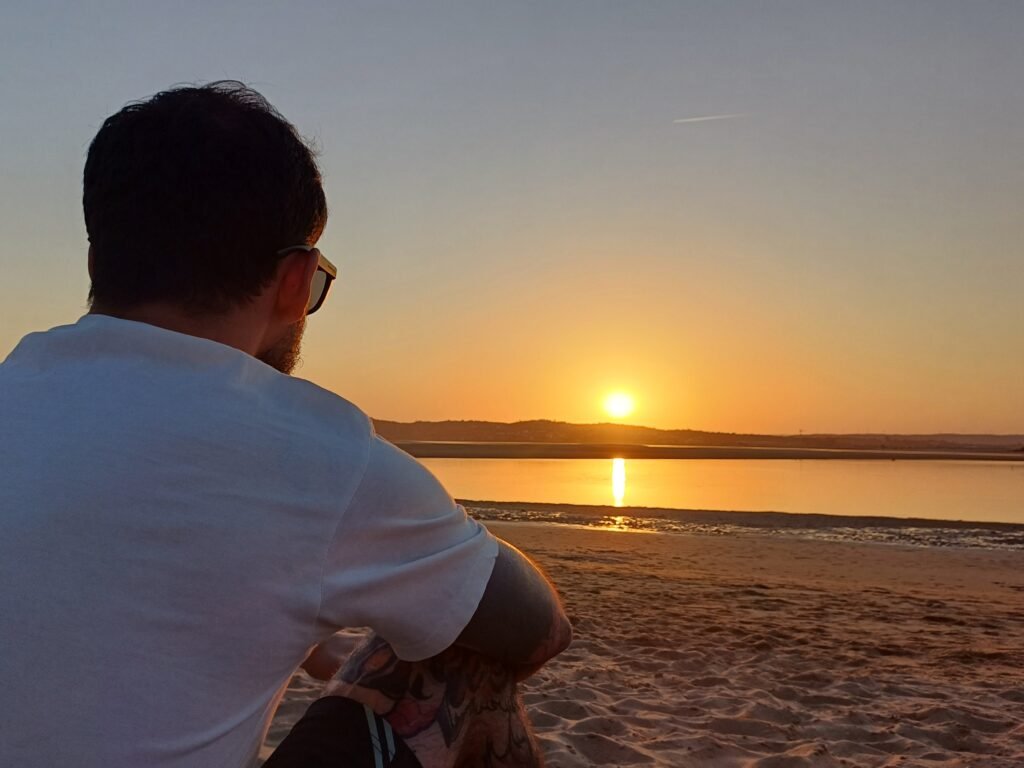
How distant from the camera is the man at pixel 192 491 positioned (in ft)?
3.66

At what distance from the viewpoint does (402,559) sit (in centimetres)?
125

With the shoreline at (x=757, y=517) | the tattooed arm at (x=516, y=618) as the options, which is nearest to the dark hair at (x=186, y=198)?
the tattooed arm at (x=516, y=618)

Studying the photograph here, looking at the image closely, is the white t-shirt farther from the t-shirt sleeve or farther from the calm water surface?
the calm water surface

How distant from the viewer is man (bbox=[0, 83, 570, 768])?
1.11 meters

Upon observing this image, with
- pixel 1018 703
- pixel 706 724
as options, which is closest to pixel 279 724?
pixel 706 724

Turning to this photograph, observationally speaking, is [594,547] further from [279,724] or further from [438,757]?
[438,757]

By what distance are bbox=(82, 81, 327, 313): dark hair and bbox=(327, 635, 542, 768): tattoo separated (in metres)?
0.77

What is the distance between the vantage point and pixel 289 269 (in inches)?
55.6

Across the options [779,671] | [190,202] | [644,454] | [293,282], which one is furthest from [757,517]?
[644,454]

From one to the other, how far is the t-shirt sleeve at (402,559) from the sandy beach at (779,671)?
278 centimetres

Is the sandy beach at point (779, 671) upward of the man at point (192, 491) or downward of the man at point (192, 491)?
downward

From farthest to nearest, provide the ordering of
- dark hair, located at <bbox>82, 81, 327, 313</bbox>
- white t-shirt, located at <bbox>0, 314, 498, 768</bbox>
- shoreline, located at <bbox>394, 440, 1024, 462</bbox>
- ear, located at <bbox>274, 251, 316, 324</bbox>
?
shoreline, located at <bbox>394, 440, 1024, 462</bbox> < ear, located at <bbox>274, 251, 316, 324</bbox> < dark hair, located at <bbox>82, 81, 327, 313</bbox> < white t-shirt, located at <bbox>0, 314, 498, 768</bbox>

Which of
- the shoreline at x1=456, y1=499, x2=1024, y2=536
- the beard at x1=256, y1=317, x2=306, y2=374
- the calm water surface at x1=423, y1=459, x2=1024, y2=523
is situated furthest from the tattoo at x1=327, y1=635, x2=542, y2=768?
the calm water surface at x1=423, y1=459, x2=1024, y2=523

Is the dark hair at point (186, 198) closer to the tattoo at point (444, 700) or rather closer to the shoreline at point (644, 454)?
the tattoo at point (444, 700)
